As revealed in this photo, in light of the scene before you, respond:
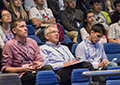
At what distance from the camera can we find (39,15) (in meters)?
4.88

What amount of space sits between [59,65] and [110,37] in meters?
1.90

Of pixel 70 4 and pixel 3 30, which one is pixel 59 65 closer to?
pixel 3 30

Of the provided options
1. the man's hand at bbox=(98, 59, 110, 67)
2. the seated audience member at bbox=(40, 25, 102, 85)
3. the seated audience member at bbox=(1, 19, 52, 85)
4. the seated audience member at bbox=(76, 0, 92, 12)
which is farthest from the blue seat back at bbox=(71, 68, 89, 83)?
the seated audience member at bbox=(76, 0, 92, 12)

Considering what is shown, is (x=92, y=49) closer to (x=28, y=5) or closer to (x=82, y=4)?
(x=28, y=5)

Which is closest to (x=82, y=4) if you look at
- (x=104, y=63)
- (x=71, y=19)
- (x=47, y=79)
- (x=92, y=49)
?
(x=71, y=19)

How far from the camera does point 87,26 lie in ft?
14.6

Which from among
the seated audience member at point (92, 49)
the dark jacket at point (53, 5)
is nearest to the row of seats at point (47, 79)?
the seated audience member at point (92, 49)

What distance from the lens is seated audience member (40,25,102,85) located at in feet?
9.44

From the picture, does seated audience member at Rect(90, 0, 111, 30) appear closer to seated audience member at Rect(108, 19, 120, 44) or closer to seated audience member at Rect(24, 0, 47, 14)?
seated audience member at Rect(108, 19, 120, 44)

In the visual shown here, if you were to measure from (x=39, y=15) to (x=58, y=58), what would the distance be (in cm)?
187

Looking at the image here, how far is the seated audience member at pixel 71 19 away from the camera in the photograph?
4996mm

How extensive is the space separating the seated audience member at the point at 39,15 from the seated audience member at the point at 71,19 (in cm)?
31

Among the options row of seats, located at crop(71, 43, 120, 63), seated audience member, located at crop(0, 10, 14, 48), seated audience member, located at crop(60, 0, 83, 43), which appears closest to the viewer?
seated audience member, located at crop(0, 10, 14, 48)

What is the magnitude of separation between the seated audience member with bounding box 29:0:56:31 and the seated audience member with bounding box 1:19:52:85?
65.8 inches
